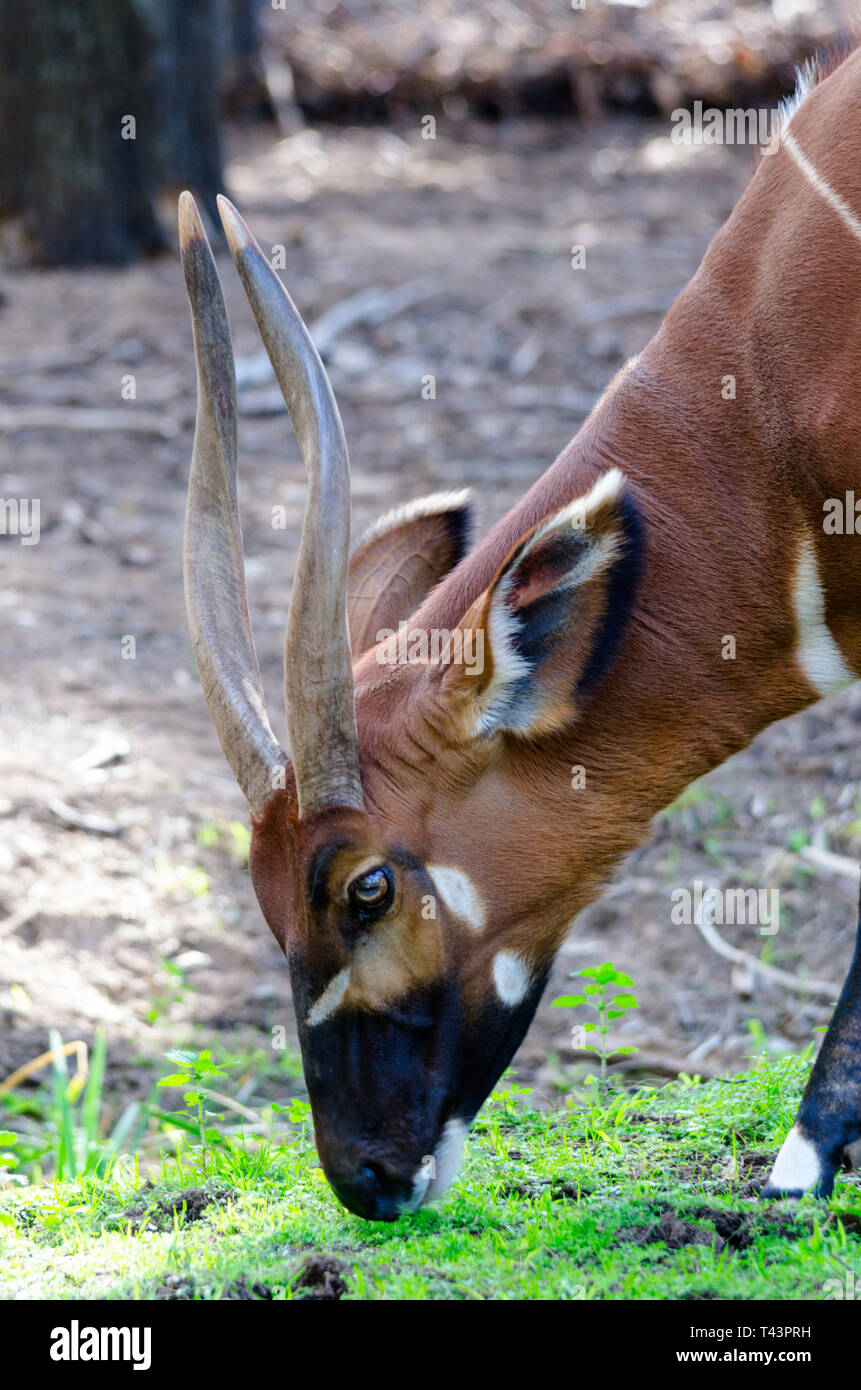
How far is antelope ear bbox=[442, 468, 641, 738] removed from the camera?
3174 mm

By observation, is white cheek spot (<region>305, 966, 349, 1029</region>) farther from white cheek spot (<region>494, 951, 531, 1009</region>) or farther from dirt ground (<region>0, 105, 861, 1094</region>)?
dirt ground (<region>0, 105, 861, 1094</region>)

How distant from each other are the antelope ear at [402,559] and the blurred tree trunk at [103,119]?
7591mm

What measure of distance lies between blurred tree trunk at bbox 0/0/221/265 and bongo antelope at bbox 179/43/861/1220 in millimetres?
7775

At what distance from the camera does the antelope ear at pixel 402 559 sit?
4.00 m

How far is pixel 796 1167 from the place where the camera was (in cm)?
343

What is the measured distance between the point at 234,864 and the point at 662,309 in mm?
5974

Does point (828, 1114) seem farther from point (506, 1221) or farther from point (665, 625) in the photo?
point (665, 625)

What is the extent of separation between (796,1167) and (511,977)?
2.45ft

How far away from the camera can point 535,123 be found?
16.1m

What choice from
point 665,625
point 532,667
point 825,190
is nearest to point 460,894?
point 532,667

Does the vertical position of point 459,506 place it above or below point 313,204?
below

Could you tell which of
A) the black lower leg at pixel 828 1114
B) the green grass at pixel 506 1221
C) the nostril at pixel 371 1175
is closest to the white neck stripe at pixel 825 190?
the black lower leg at pixel 828 1114
